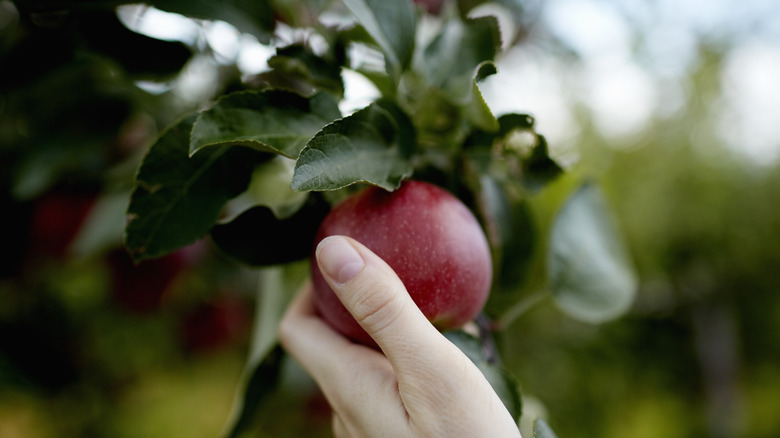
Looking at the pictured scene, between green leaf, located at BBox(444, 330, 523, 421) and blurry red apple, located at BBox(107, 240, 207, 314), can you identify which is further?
blurry red apple, located at BBox(107, 240, 207, 314)

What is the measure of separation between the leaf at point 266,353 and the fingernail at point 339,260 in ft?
0.57

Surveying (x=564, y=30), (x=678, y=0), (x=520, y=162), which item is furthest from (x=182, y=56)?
(x=678, y=0)

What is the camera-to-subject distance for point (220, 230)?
347 millimetres

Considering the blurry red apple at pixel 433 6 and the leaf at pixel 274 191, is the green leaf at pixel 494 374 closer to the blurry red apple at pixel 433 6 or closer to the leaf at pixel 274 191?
the leaf at pixel 274 191

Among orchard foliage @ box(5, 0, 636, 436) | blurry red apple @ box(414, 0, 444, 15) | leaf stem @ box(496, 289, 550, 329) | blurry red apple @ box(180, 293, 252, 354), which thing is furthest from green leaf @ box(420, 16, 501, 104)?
blurry red apple @ box(180, 293, 252, 354)

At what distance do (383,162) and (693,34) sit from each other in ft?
9.87

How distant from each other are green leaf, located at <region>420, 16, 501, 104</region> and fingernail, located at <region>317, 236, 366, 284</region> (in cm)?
17

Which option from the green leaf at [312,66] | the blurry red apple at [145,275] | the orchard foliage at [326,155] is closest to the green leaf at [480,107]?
the orchard foliage at [326,155]

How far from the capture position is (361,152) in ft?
1.00

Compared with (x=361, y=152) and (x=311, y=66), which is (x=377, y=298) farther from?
(x=311, y=66)

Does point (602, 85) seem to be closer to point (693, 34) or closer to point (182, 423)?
point (693, 34)

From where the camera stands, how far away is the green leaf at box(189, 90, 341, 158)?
0.28m

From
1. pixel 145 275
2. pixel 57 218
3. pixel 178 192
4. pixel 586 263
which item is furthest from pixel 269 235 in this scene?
pixel 57 218

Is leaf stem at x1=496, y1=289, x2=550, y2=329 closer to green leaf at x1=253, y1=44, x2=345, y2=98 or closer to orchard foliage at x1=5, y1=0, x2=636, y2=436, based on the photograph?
orchard foliage at x1=5, y1=0, x2=636, y2=436
